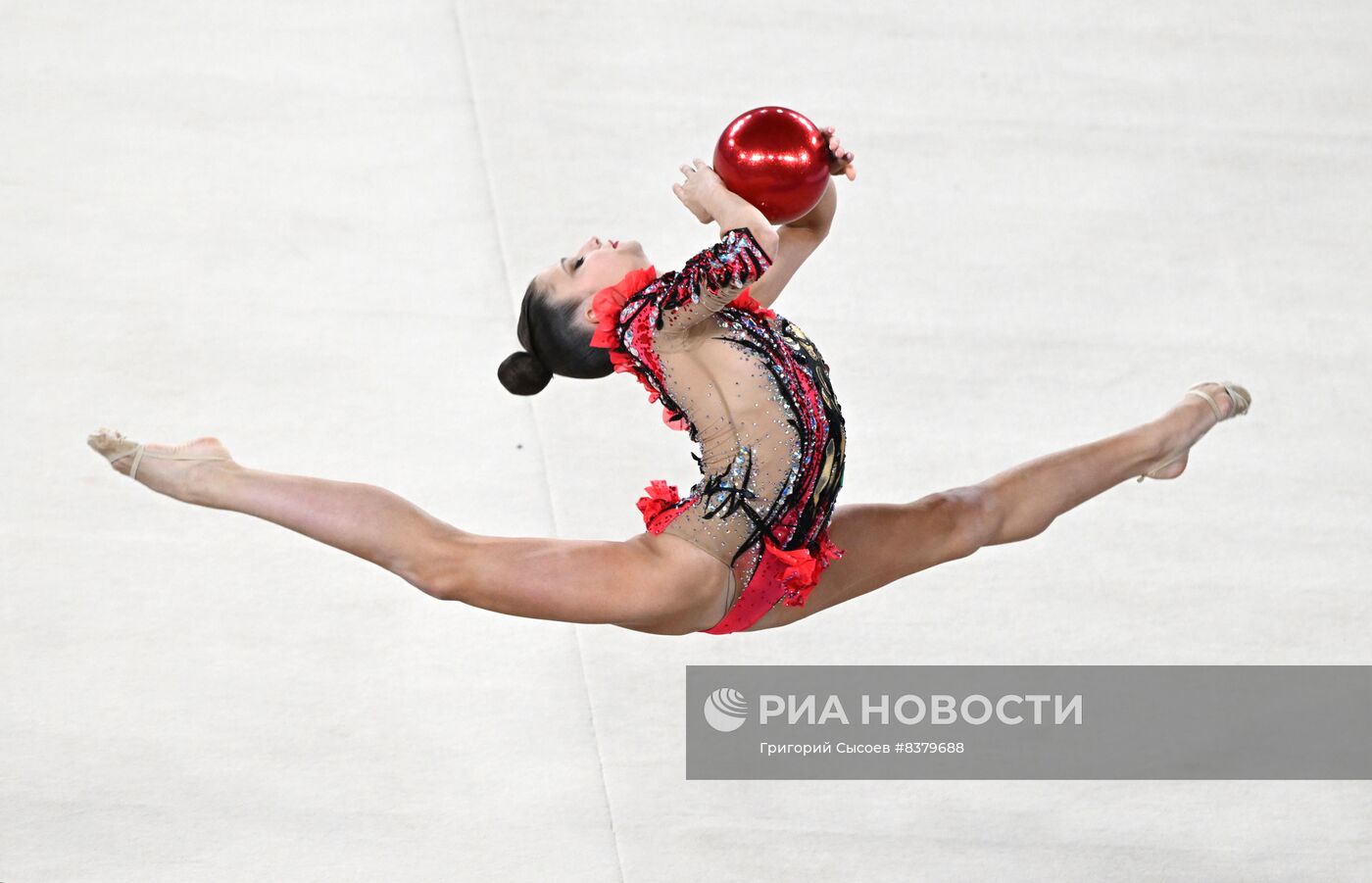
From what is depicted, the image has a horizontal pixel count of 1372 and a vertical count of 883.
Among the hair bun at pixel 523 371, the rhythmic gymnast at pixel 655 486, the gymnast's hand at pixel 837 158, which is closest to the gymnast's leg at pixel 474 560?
the rhythmic gymnast at pixel 655 486

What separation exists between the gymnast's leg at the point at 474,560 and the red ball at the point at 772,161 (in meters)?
0.70

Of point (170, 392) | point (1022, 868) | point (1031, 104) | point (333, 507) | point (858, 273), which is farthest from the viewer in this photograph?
point (1031, 104)

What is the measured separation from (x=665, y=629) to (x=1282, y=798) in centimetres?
169

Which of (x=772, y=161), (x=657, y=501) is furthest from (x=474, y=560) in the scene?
(x=772, y=161)

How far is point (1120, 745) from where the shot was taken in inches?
153

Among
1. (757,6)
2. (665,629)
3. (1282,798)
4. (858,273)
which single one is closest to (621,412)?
(858,273)

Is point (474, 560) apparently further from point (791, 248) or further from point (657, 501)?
point (791, 248)

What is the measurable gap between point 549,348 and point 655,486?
0.33 m

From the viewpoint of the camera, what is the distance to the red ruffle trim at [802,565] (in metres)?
3.03

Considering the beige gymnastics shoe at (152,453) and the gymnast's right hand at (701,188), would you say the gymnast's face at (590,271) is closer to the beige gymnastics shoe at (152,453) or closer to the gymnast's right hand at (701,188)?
the gymnast's right hand at (701,188)

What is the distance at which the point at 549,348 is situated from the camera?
3086mm

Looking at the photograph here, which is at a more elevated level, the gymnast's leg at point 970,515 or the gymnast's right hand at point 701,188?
the gymnast's right hand at point 701,188

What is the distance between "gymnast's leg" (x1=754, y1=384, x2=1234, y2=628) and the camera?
10.6ft

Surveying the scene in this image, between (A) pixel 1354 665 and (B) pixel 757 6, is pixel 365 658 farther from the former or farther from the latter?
(B) pixel 757 6
